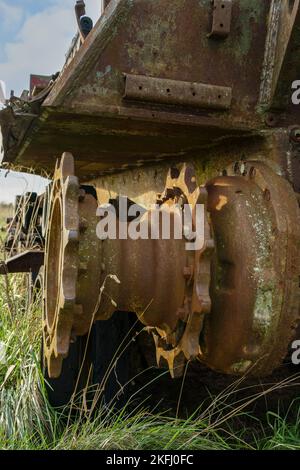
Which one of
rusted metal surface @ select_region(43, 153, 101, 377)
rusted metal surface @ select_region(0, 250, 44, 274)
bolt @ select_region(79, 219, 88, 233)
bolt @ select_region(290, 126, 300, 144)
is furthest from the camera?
rusted metal surface @ select_region(0, 250, 44, 274)

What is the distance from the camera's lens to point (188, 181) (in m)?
1.99

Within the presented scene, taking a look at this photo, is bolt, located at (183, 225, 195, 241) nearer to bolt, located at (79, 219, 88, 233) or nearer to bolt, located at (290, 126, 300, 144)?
bolt, located at (79, 219, 88, 233)

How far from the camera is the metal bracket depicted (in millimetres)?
2072

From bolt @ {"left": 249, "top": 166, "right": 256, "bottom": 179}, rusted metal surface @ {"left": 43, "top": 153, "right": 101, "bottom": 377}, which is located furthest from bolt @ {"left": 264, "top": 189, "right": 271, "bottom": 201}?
rusted metal surface @ {"left": 43, "top": 153, "right": 101, "bottom": 377}

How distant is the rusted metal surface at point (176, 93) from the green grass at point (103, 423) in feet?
3.64

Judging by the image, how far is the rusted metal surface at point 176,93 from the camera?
1994mm

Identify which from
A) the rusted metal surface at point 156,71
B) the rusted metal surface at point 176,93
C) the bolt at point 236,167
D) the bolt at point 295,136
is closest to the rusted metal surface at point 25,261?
the rusted metal surface at point 156,71

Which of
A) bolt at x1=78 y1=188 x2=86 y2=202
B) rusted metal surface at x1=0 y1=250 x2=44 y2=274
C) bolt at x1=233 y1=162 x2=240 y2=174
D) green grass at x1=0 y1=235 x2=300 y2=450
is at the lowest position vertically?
green grass at x1=0 y1=235 x2=300 y2=450

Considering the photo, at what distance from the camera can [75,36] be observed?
2996 millimetres

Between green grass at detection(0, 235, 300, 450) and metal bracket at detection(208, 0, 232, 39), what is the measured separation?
134 cm

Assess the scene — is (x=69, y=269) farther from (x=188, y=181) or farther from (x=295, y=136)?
(x=295, y=136)

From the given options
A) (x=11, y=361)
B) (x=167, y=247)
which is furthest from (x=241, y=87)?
(x=11, y=361)
